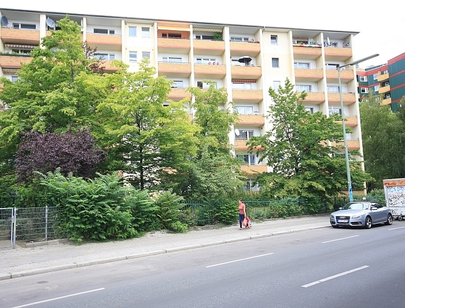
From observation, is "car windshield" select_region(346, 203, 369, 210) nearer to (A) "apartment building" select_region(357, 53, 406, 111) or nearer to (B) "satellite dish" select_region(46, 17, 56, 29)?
(B) "satellite dish" select_region(46, 17, 56, 29)

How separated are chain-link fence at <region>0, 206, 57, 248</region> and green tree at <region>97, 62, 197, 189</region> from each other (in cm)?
497

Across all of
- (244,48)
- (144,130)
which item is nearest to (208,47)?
(244,48)

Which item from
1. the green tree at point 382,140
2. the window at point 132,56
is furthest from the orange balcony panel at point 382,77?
the window at point 132,56

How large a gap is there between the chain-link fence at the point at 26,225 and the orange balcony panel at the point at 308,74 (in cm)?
3828

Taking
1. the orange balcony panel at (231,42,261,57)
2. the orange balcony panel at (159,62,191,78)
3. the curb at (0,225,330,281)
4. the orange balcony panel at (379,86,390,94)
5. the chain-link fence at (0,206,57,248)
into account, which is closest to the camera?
the curb at (0,225,330,281)

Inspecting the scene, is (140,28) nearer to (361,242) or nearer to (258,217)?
(258,217)

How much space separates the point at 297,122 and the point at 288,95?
8.63 ft

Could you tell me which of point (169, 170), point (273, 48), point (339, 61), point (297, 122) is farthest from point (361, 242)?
point (339, 61)

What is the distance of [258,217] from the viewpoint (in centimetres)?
2391

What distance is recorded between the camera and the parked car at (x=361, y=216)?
19688 mm

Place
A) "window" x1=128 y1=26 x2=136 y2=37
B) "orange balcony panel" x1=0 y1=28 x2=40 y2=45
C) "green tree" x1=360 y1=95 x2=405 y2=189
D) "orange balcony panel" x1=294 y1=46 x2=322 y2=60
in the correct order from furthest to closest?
"green tree" x1=360 y1=95 x2=405 y2=189, "orange balcony panel" x1=294 y1=46 x2=322 y2=60, "window" x1=128 y1=26 x2=136 y2=37, "orange balcony panel" x1=0 y1=28 x2=40 y2=45

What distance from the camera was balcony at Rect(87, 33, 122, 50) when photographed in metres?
40.8

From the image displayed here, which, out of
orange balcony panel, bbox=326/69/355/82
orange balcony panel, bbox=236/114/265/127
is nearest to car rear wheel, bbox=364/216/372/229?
orange balcony panel, bbox=236/114/265/127

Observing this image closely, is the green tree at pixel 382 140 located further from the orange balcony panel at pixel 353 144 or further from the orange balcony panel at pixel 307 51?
the orange balcony panel at pixel 307 51
